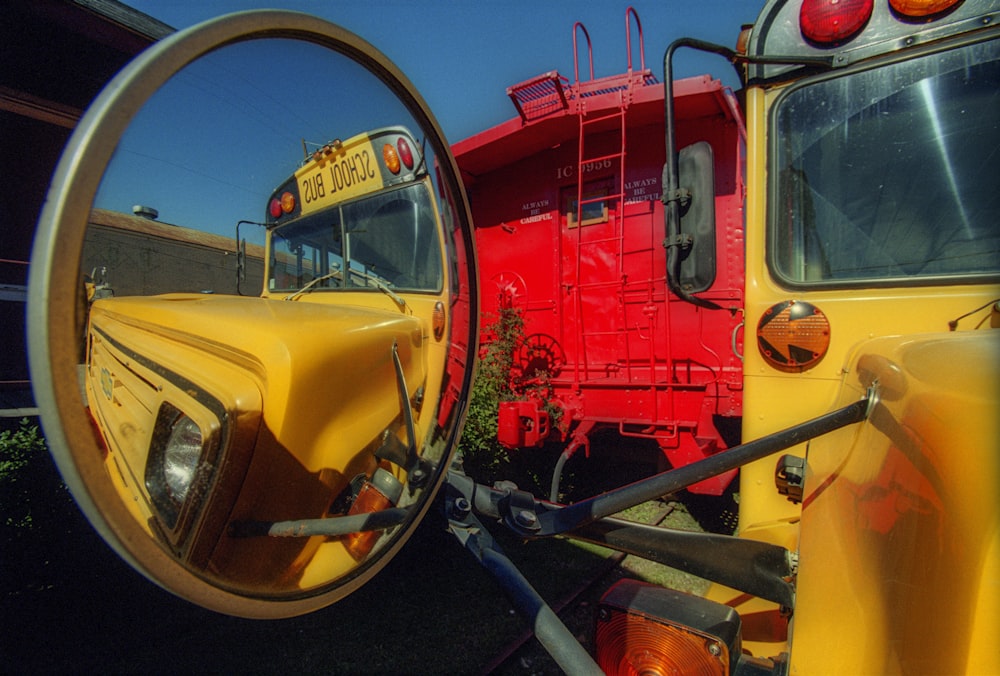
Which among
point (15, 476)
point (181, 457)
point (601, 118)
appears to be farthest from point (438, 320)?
point (601, 118)

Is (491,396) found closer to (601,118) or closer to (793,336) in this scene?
(601,118)

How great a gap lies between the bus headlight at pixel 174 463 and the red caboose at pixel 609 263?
2.83 metres

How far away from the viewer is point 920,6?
1436mm

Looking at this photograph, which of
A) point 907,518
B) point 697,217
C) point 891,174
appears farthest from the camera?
point 697,217

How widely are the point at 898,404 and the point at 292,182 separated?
1114 millimetres

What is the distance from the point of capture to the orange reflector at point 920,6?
4.64 ft

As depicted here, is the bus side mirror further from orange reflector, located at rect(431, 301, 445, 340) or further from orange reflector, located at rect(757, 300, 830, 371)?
orange reflector, located at rect(431, 301, 445, 340)

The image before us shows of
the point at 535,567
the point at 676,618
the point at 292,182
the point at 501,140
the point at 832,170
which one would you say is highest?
the point at 501,140

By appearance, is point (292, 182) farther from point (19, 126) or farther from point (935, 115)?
point (19, 126)

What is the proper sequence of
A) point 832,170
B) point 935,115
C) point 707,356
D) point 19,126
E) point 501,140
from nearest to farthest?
point 935,115 < point 832,170 < point 19,126 < point 707,356 < point 501,140

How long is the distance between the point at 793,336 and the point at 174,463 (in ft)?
5.42

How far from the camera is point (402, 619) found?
2854 millimetres

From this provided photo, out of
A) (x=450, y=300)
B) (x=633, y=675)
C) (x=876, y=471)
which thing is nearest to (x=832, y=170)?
(x=876, y=471)

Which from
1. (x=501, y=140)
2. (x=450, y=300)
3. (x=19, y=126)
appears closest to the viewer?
(x=450, y=300)
